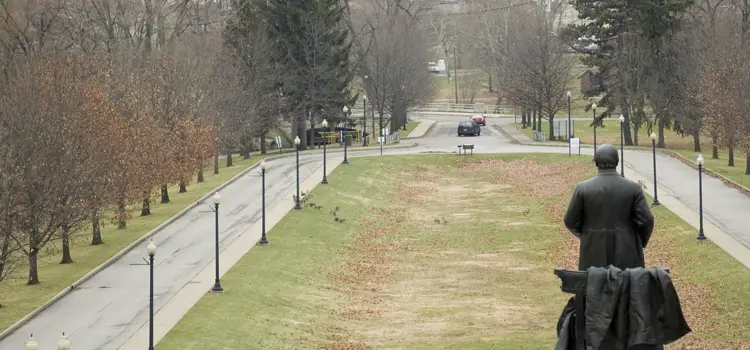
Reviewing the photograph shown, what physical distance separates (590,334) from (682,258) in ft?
107

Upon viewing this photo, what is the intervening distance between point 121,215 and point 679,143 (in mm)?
50162

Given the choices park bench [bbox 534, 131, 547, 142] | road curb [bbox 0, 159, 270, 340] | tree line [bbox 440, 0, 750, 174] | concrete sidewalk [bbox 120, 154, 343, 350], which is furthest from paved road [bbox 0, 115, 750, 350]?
park bench [bbox 534, 131, 547, 142]

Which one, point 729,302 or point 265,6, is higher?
point 265,6

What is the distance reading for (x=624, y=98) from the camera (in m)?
83.1

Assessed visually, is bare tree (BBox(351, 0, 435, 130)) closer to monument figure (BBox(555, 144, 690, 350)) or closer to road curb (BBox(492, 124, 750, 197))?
road curb (BBox(492, 124, 750, 197))

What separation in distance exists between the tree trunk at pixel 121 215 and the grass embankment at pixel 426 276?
5.85m

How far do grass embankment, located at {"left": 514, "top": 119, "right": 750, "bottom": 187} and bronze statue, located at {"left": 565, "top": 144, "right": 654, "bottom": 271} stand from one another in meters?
46.6

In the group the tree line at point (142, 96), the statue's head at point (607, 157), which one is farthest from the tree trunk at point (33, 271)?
the statue's head at point (607, 157)

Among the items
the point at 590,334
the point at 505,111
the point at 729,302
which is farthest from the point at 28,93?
the point at 505,111

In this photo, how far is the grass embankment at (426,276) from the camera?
35.0 metres

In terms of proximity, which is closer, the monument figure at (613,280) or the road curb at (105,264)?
the monument figure at (613,280)

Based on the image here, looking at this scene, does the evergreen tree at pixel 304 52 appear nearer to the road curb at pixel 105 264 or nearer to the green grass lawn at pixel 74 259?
the road curb at pixel 105 264

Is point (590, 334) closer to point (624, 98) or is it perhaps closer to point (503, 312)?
point (503, 312)

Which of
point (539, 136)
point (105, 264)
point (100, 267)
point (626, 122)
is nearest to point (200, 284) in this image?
point (100, 267)
